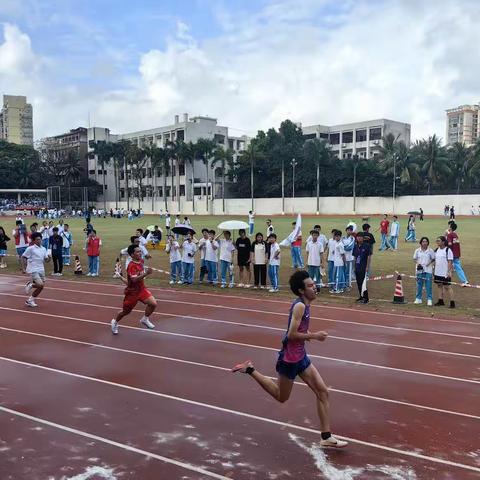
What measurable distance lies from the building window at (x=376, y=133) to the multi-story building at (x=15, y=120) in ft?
306

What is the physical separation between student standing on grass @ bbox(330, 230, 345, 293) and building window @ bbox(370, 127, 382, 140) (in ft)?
247

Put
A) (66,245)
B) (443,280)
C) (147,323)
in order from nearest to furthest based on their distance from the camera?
1. (147,323)
2. (443,280)
3. (66,245)

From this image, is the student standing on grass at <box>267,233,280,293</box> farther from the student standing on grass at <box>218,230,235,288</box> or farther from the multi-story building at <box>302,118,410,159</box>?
the multi-story building at <box>302,118,410,159</box>

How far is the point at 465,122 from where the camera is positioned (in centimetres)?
12888

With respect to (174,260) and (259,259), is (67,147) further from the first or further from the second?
(259,259)

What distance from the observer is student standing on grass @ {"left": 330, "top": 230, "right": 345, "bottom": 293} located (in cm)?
1377

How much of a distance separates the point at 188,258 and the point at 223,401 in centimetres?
921

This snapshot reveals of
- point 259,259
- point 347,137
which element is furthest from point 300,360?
point 347,137

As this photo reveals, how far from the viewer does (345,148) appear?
89562 mm

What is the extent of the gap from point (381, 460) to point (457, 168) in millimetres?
71242

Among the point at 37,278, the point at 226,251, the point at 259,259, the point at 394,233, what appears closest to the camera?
the point at 37,278

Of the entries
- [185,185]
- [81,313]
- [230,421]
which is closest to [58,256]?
[81,313]

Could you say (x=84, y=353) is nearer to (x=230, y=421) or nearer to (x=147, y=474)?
(x=230, y=421)

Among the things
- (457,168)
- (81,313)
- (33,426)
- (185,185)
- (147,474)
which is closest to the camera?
(147,474)
